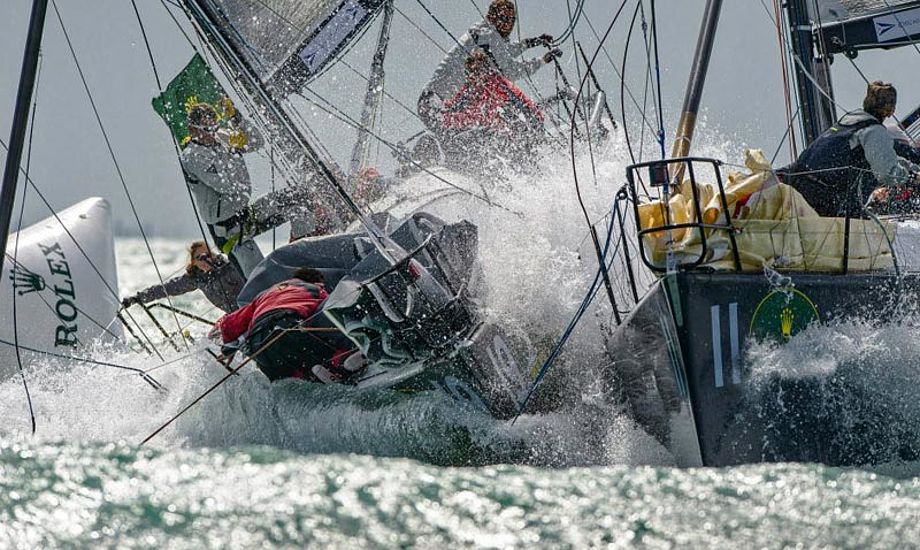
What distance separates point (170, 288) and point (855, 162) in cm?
457

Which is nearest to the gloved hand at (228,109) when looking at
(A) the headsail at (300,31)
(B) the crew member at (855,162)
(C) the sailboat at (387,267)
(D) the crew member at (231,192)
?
(D) the crew member at (231,192)

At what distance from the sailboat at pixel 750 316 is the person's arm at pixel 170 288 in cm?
388

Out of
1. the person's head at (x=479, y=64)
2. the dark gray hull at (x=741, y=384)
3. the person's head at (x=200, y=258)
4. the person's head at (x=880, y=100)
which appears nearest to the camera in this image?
the dark gray hull at (x=741, y=384)

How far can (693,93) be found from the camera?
6.62 m

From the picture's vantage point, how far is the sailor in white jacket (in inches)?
333

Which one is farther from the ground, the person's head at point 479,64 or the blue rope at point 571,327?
the person's head at point 479,64

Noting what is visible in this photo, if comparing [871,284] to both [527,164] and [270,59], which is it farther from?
[270,59]

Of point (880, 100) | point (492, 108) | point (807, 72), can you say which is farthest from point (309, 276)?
point (807, 72)

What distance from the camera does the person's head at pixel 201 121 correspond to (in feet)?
25.2

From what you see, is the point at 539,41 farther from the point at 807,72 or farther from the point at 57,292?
the point at 57,292

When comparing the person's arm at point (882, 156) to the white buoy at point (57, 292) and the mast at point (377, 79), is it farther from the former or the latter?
the white buoy at point (57, 292)

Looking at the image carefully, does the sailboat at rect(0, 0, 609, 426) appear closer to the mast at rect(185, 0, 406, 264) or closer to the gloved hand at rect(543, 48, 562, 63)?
the mast at rect(185, 0, 406, 264)

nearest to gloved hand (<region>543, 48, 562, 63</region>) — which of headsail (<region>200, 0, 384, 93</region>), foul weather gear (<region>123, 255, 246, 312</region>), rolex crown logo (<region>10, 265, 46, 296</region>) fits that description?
headsail (<region>200, 0, 384, 93</region>)

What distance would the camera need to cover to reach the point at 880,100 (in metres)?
5.87
